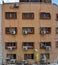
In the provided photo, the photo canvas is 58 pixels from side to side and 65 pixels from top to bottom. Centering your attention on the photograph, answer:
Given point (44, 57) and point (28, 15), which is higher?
point (28, 15)

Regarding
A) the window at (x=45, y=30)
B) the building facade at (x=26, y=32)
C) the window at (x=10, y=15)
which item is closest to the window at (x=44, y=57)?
the building facade at (x=26, y=32)

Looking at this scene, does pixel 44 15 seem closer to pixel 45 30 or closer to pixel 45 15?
pixel 45 15

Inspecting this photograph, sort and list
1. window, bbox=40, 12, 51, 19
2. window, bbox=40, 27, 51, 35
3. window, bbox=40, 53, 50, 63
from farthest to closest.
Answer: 1. window, bbox=40, 12, 51, 19
2. window, bbox=40, 27, 51, 35
3. window, bbox=40, 53, 50, 63

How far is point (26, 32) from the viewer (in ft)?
65.1

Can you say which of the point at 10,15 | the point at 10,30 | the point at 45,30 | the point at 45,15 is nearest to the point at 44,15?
the point at 45,15

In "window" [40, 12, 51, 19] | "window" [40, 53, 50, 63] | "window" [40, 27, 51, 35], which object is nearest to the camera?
"window" [40, 53, 50, 63]

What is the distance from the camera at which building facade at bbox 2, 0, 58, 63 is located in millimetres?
19922

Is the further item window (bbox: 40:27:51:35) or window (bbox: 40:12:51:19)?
window (bbox: 40:12:51:19)

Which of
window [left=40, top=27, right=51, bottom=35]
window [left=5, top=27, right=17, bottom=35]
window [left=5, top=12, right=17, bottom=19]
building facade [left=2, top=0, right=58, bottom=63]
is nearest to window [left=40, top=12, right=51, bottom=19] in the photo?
building facade [left=2, top=0, right=58, bottom=63]

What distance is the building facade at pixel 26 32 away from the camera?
784 inches

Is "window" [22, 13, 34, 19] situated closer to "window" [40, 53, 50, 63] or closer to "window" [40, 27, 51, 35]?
"window" [40, 27, 51, 35]

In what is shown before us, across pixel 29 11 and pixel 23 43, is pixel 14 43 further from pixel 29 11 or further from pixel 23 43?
pixel 29 11

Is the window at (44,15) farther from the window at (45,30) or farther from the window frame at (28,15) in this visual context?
the window at (45,30)

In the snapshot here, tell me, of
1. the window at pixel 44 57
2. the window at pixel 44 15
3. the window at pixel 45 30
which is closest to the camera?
the window at pixel 44 57
